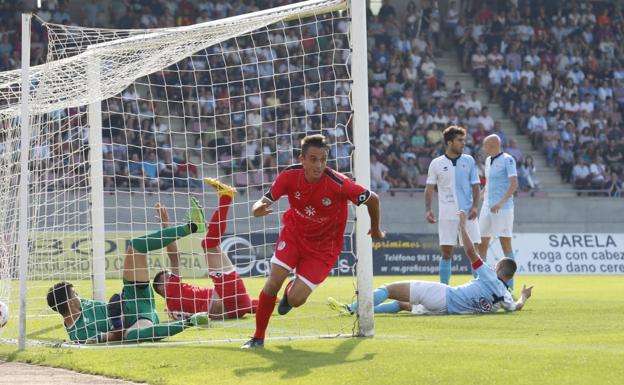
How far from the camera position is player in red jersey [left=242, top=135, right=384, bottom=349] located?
9.74m

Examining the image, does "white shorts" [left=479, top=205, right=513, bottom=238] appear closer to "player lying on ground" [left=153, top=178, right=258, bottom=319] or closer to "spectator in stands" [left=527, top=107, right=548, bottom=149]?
"player lying on ground" [left=153, top=178, right=258, bottom=319]

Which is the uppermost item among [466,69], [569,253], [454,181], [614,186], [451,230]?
[466,69]

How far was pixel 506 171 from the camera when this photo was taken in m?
16.2

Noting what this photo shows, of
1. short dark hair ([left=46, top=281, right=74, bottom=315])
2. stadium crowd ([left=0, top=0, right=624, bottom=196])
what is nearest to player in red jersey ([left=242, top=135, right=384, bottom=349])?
short dark hair ([left=46, top=281, right=74, bottom=315])

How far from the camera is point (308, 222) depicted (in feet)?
33.3

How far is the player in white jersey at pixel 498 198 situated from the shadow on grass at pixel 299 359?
6.51 meters

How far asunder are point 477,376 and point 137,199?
751 inches

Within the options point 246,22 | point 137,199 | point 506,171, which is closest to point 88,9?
point 137,199

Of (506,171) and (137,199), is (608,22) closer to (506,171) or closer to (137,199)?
(137,199)

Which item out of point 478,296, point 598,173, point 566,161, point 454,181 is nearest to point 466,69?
point 566,161

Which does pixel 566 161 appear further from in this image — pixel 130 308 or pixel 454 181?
pixel 130 308

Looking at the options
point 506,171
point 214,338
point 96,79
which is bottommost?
point 214,338

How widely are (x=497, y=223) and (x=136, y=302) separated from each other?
6890 millimetres

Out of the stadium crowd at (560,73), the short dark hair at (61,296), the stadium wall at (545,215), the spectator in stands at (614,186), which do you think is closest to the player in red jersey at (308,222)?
the short dark hair at (61,296)
